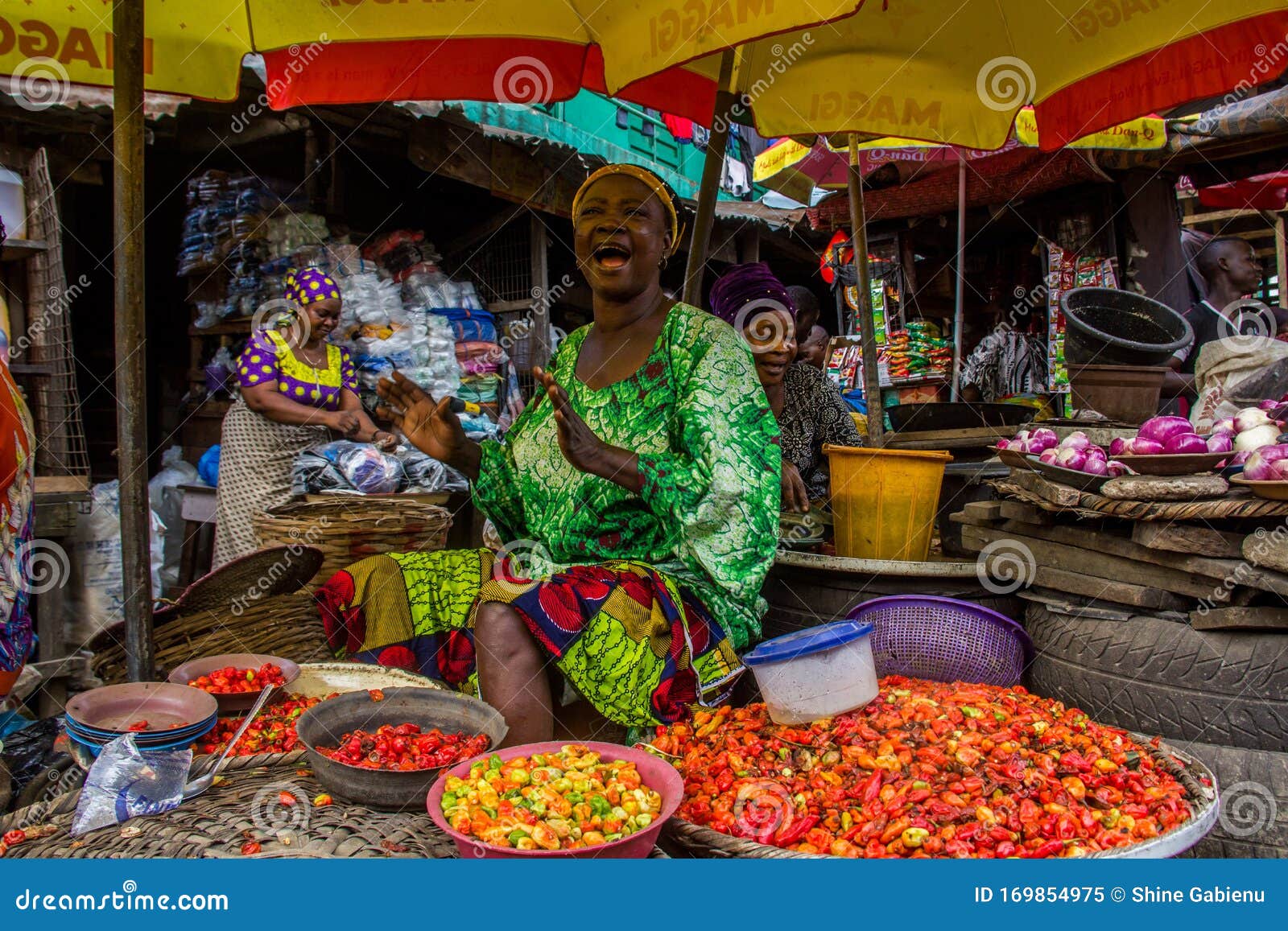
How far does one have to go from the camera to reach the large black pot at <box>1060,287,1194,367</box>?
13.1 feet

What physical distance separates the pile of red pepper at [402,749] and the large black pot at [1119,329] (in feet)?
11.0

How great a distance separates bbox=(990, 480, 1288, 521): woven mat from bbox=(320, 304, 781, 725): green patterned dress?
107 cm

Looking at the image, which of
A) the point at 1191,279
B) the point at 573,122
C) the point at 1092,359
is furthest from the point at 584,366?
the point at 1191,279

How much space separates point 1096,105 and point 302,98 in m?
2.93

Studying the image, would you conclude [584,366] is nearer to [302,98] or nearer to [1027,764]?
[302,98]

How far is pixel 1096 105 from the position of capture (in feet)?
10.8

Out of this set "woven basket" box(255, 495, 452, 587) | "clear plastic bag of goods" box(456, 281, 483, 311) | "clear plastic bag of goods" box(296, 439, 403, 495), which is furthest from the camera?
"clear plastic bag of goods" box(456, 281, 483, 311)

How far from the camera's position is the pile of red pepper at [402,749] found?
1.91 metres

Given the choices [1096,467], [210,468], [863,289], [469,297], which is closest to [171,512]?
[210,468]

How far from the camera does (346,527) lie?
3812mm

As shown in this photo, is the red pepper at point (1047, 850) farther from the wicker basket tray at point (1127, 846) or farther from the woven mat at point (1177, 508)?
the woven mat at point (1177, 508)

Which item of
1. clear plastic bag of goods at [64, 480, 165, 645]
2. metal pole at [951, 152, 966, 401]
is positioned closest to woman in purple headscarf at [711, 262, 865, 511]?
clear plastic bag of goods at [64, 480, 165, 645]

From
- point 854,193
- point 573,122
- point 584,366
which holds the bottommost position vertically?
point 584,366

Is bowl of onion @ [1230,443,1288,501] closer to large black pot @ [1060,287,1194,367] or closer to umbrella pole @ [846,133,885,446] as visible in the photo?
large black pot @ [1060,287,1194,367]
